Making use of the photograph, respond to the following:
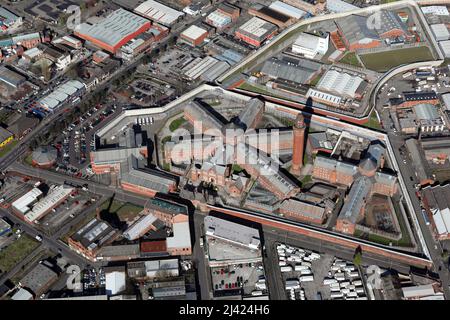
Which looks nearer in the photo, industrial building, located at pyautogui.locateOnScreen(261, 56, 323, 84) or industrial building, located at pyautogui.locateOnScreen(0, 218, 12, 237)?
industrial building, located at pyautogui.locateOnScreen(0, 218, 12, 237)

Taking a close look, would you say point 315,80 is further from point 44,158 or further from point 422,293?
point 44,158

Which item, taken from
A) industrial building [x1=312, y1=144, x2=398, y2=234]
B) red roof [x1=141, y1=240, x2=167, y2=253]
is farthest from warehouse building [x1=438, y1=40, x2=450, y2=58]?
red roof [x1=141, y1=240, x2=167, y2=253]

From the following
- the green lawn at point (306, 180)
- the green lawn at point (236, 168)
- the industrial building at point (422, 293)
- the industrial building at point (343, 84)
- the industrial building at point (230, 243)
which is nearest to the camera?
the industrial building at point (422, 293)

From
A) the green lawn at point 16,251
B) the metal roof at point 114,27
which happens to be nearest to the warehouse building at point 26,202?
the green lawn at point 16,251

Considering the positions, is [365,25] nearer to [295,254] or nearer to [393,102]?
[393,102]

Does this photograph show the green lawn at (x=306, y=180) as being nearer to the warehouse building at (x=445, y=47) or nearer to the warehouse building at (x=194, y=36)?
the warehouse building at (x=445, y=47)

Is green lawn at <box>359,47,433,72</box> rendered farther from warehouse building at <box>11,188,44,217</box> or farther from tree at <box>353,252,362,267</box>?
warehouse building at <box>11,188,44,217</box>
